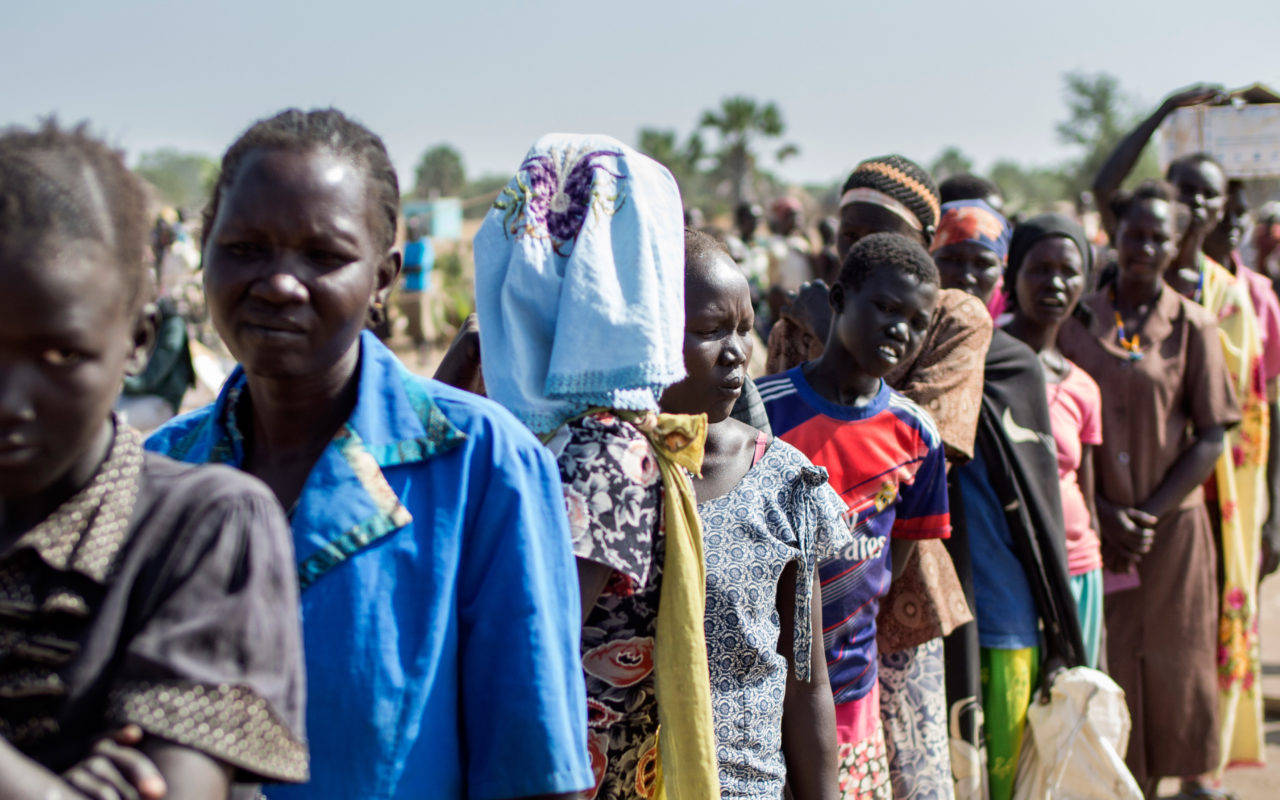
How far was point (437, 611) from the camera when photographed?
1.38 metres

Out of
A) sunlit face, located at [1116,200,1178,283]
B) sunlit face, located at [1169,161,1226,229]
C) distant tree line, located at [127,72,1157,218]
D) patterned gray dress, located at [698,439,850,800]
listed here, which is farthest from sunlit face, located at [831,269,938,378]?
distant tree line, located at [127,72,1157,218]

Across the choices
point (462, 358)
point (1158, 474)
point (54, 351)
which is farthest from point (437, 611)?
point (1158, 474)

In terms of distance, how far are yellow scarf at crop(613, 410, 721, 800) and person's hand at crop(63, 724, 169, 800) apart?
937 millimetres

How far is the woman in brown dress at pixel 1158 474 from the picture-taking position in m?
4.35

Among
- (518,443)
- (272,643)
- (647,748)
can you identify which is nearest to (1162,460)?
(647,748)

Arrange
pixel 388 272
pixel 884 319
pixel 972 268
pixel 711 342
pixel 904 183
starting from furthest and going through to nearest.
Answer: pixel 972 268
pixel 904 183
pixel 884 319
pixel 711 342
pixel 388 272

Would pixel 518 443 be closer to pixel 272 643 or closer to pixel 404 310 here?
pixel 272 643

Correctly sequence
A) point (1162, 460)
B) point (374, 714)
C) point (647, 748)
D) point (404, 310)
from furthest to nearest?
point (404, 310) < point (1162, 460) < point (647, 748) < point (374, 714)

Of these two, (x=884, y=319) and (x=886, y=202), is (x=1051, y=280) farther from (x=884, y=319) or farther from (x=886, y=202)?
(x=884, y=319)

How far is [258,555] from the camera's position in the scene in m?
1.07

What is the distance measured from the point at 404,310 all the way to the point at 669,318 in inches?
629

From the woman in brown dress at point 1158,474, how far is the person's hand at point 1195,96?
6.07 ft

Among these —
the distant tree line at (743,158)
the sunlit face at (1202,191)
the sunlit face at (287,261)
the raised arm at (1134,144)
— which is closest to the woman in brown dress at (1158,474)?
the sunlit face at (1202,191)

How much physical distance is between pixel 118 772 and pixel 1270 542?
5473mm
